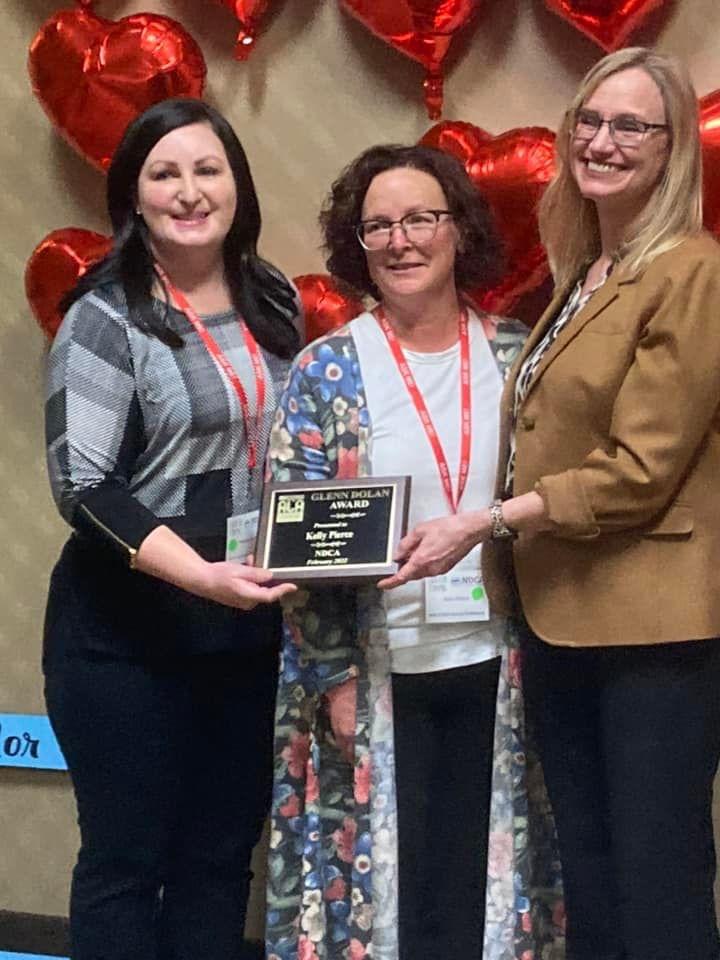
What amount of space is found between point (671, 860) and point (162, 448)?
86 centimetres

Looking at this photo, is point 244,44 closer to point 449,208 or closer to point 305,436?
point 449,208

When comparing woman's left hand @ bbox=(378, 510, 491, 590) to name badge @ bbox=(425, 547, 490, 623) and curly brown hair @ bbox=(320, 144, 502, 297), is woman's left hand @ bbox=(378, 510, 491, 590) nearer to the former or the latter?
name badge @ bbox=(425, 547, 490, 623)

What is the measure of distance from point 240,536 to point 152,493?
0.47 ft

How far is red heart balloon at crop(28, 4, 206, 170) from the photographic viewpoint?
1.82 m

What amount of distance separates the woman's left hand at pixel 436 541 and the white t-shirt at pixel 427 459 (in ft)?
0.37

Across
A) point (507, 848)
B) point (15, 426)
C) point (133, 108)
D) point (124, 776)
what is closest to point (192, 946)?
point (124, 776)

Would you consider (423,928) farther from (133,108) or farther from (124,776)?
(133,108)

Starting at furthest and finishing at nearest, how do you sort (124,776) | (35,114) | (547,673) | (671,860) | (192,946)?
(35,114)
(192,946)
(124,776)
(547,673)
(671,860)

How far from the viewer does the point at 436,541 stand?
141cm

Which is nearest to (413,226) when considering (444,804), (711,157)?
(711,157)

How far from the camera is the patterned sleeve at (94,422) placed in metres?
1.50

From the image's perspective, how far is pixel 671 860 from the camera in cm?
137

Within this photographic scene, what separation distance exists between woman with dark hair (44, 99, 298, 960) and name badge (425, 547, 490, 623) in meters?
0.23

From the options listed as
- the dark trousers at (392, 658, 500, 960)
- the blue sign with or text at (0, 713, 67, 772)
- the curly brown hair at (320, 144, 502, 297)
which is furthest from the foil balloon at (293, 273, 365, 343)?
the blue sign with or text at (0, 713, 67, 772)
